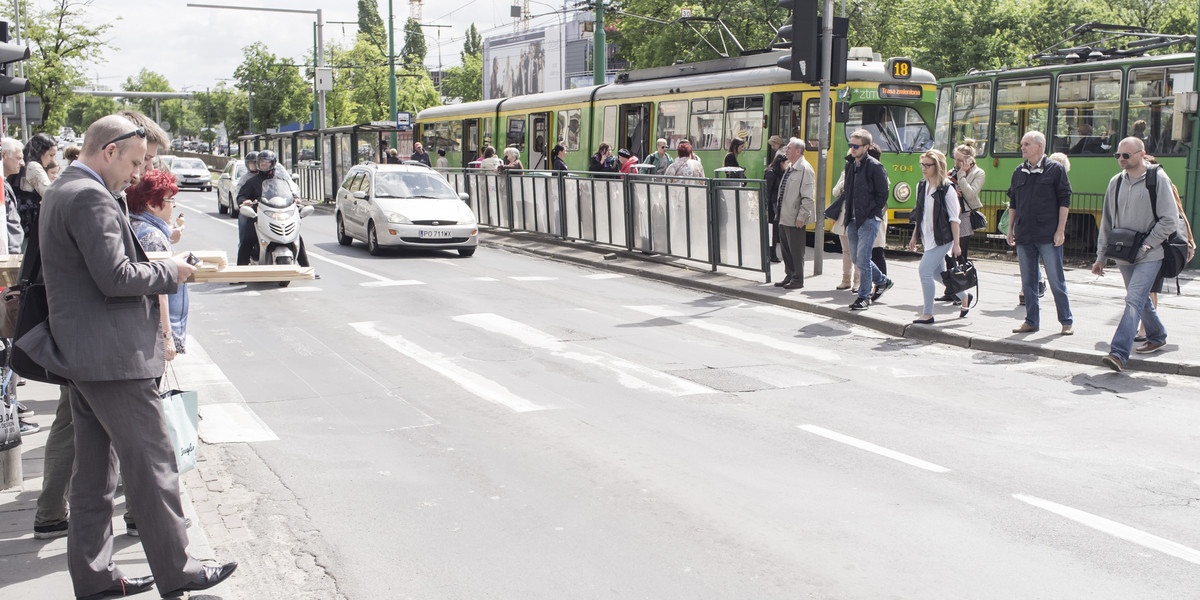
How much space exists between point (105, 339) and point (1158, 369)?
825 cm

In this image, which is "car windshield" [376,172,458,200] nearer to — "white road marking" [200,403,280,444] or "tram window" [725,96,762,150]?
"tram window" [725,96,762,150]

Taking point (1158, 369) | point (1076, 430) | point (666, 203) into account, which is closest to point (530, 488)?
point (1076, 430)

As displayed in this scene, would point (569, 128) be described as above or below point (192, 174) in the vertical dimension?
above

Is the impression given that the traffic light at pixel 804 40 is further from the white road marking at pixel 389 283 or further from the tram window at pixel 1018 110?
the tram window at pixel 1018 110

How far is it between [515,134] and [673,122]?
774cm

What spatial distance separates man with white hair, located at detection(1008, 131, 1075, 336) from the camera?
1002cm

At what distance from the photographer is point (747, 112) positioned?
785 inches

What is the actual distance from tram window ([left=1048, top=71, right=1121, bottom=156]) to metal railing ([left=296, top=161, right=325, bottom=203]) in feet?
72.9

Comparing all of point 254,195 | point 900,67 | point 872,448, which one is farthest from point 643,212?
point 872,448

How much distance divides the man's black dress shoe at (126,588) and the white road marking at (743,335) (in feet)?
21.6

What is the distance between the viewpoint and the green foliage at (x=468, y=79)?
118m

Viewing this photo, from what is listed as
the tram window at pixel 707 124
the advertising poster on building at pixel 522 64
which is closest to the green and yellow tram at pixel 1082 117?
the tram window at pixel 707 124

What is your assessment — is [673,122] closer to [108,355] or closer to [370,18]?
[108,355]

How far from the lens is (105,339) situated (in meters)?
3.77
